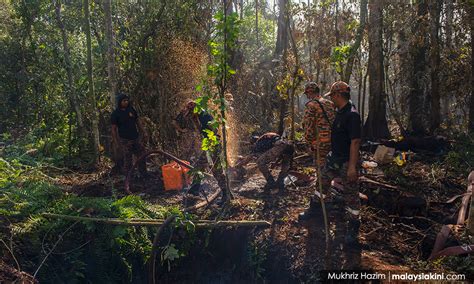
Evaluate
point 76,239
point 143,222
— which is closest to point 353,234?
point 143,222

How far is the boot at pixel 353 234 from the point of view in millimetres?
4797

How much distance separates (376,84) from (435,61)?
1512 mm

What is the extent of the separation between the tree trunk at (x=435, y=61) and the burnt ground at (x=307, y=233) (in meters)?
3.25

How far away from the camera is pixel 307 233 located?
A: 5246mm

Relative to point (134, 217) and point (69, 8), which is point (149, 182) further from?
point (69, 8)

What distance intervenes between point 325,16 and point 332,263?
931 cm

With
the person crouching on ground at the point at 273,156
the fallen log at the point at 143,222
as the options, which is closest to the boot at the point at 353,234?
the fallen log at the point at 143,222

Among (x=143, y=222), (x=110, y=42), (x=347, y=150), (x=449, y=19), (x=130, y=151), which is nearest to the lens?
(x=347, y=150)

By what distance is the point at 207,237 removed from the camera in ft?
17.8

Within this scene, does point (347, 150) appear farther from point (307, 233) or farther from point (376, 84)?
point (376, 84)

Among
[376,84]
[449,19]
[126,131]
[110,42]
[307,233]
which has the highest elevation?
[449,19]

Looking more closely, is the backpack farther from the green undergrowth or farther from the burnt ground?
the green undergrowth

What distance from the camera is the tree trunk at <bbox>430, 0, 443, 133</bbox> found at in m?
9.67

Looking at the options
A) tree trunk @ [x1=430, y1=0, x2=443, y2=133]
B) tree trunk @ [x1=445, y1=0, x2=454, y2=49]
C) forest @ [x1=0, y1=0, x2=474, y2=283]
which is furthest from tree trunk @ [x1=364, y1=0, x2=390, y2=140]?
tree trunk @ [x1=445, y1=0, x2=454, y2=49]
